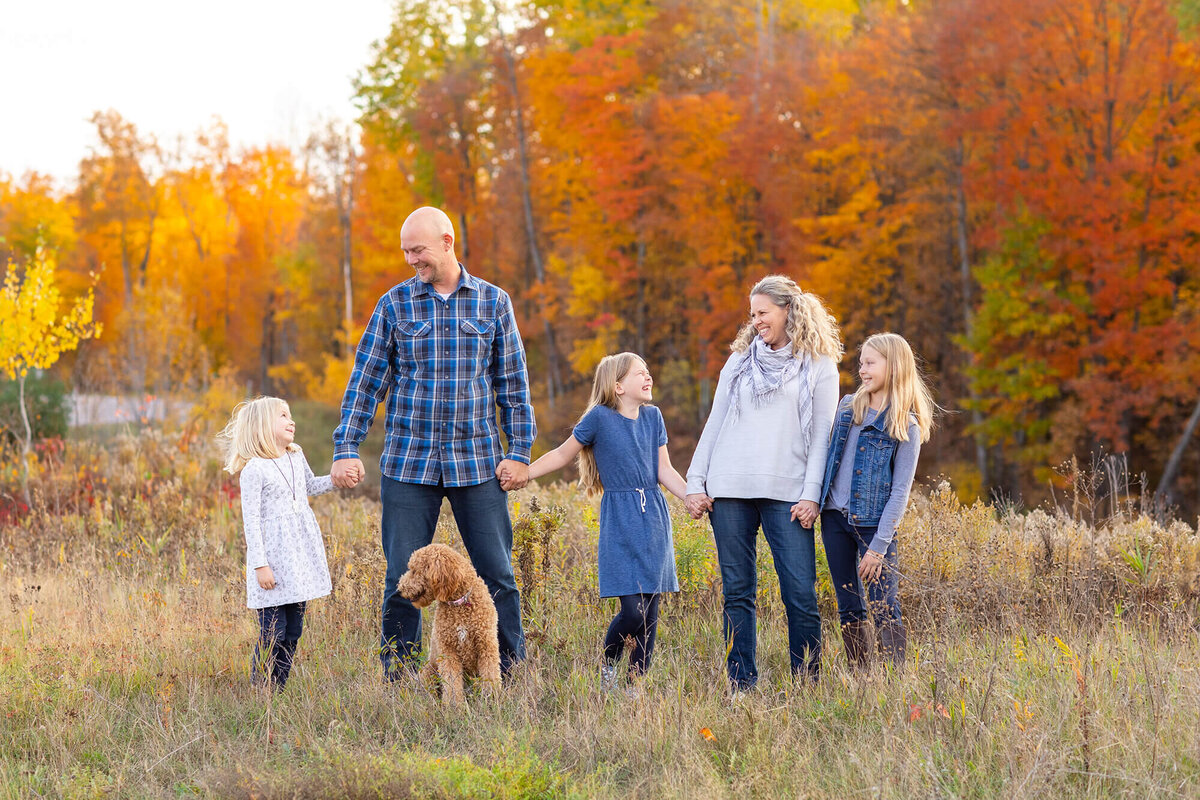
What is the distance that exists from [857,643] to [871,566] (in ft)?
1.53

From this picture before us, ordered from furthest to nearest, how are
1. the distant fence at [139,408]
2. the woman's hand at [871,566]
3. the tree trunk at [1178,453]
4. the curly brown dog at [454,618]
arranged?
the tree trunk at [1178,453] < the distant fence at [139,408] < the woman's hand at [871,566] < the curly brown dog at [454,618]

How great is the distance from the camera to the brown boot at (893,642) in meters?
4.39

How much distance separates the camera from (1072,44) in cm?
1778

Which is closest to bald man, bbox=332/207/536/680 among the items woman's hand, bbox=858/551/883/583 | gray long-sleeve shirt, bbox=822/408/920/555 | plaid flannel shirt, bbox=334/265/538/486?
plaid flannel shirt, bbox=334/265/538/486

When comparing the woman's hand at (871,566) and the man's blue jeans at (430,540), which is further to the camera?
the man's blue jeans at (430,540)

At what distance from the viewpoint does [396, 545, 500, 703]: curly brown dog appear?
4.01 meters

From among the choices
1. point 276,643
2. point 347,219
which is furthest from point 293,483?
point 347,219

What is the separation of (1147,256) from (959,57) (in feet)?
17.2

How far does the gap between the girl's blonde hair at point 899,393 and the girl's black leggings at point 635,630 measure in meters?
1.28

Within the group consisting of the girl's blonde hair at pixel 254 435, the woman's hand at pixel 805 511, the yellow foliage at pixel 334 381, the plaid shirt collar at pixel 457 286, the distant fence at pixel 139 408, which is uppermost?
the yellow foliage at pixel 334 381

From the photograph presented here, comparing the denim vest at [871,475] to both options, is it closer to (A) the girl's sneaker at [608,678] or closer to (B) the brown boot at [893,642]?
(B) the brown boot at [893,642]

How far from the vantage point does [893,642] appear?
4457 mm

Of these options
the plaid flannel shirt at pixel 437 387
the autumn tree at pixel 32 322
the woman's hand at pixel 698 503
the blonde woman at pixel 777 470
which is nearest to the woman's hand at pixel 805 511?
the blonde woman at pixel 777 470

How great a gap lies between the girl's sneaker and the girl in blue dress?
1 centimetres
